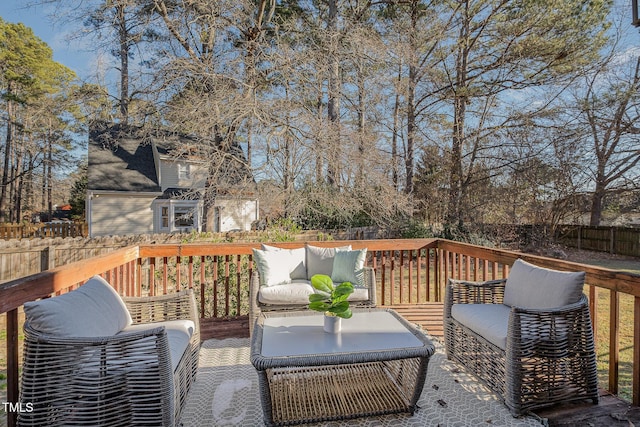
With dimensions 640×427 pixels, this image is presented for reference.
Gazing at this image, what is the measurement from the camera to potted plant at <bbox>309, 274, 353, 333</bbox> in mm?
2088

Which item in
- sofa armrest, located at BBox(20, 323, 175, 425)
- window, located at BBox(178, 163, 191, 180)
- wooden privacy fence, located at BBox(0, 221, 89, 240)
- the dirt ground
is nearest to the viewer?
sofa armrest, located at BBox(20, 323, 175, 425)

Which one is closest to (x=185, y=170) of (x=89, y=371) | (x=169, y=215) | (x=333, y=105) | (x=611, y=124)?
(x=169, y=215)

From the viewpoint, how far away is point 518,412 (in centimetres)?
200

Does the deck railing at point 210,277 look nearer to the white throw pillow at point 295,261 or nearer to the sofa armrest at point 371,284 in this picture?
the white throw pillow at point 295,261

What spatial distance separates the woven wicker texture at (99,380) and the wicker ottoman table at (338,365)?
46 centimetres

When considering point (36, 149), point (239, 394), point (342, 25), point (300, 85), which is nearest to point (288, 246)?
point (239, 394)

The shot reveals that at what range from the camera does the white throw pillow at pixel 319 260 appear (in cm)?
357

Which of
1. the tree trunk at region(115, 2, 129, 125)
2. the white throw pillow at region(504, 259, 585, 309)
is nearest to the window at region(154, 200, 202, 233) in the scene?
the tree trunk at region(115, 2, 129, 125)

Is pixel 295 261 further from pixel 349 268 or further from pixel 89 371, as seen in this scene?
pixel 89 371

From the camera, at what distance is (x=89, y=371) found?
1564 mm

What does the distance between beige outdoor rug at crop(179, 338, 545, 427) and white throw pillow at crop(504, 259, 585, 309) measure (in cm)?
65

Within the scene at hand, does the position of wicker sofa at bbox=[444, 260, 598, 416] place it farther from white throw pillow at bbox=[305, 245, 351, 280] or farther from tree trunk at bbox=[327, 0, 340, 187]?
tree trunk at bbox=[327, 0, 340, 187]

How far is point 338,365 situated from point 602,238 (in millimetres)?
13063

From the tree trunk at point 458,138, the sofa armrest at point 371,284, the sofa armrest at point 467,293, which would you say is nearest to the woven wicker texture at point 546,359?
the sofa armrest at point 467,293
